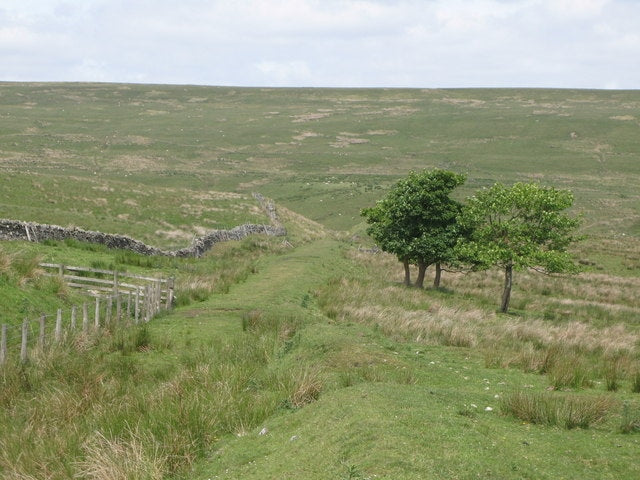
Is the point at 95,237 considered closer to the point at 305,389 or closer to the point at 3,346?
the point at 3,346

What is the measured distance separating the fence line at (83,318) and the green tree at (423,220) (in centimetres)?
1467

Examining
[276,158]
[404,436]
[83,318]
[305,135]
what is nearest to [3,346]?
[83,318]

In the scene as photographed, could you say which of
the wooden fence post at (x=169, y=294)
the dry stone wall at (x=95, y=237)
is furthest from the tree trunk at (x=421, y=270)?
the wooden fence post at (x=169, y=294)

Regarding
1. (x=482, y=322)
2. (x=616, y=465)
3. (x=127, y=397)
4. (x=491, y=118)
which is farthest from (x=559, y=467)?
(x=491, y=118)

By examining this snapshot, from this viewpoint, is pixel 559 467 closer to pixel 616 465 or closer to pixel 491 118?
pixel 616 465

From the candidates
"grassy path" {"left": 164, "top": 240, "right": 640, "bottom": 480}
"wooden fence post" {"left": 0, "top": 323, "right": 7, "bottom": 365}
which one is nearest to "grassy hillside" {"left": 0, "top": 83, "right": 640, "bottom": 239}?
"wooden fence post" {"left": 0, "top": 323, "right": 7, "bottom": 365}

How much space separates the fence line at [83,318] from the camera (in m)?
14.7

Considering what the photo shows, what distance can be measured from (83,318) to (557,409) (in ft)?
37.4

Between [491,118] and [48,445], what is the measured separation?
17874cm

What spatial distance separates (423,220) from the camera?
36000 millimetres

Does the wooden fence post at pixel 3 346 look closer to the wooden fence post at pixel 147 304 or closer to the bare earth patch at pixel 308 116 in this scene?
the wooden fence post at pixel 147 304

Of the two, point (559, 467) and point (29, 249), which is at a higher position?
point (559, 467)

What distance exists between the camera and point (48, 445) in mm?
9867

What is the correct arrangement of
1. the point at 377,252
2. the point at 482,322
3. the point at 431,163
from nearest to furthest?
the point at 482,322, the point at 377,252, the point at 431,163
